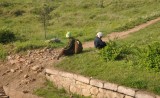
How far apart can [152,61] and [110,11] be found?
15623 mm

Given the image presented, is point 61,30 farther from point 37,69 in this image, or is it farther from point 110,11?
point 37,69

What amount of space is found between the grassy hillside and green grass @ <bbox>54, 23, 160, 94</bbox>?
601 centimetres

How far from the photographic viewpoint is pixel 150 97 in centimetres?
809

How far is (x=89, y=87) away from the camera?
9.55m

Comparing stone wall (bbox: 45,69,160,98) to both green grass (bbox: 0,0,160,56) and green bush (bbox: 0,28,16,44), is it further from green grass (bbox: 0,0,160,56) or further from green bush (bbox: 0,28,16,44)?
green grass (bbox: 0,0,160,56)

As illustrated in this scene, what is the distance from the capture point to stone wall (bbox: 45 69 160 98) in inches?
337

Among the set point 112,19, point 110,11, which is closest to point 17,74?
point 112,19

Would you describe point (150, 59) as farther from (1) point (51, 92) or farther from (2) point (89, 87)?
(1) point (51, 92)

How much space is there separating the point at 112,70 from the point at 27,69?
3239mm

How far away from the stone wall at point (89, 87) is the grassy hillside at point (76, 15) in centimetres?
666

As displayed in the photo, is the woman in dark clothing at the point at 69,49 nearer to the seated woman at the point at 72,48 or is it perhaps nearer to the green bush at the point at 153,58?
the seated woman at the point at 72,48

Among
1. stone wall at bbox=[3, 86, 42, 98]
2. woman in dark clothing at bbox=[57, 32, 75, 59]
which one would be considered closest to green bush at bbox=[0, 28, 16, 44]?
stone wall at bbox=[3, 86, 42, 98]

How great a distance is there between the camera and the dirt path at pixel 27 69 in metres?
10.9

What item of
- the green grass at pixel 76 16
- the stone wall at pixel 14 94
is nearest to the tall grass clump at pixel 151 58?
the stone wall at pixel 14 94
